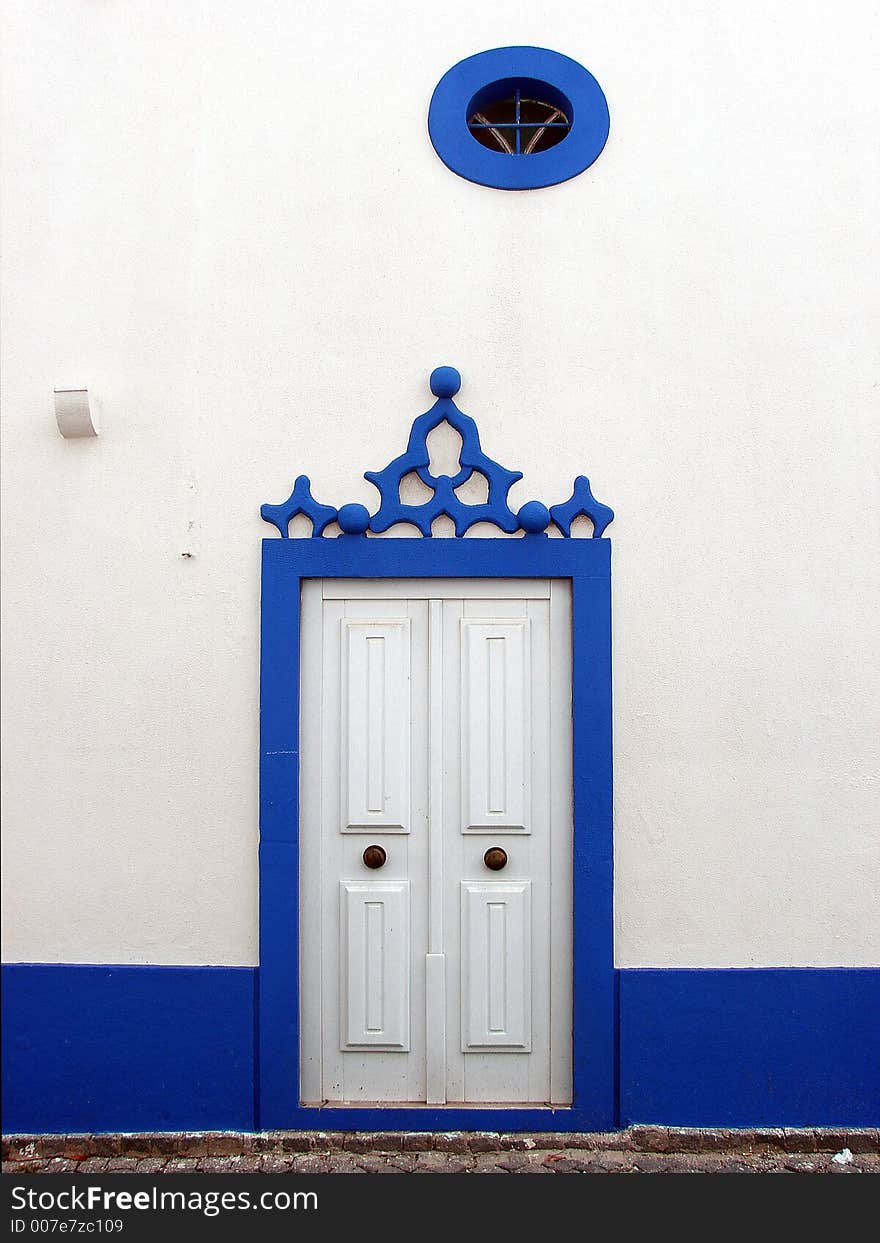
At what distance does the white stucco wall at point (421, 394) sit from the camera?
423 cm

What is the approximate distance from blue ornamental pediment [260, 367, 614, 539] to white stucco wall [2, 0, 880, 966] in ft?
0.22

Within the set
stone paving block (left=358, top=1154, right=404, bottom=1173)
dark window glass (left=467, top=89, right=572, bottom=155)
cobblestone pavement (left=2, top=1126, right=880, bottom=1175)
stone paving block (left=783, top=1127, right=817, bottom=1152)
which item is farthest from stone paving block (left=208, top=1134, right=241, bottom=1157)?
dark window glass (left=467, top=89, right=572, bottom=155)

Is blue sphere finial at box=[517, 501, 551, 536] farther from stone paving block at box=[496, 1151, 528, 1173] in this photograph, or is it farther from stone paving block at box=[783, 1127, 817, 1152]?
stone paving block at box=[783, 1127, 817, 1152]

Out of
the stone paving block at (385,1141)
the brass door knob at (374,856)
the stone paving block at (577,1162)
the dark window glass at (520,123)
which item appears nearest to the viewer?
the stone paving block at (577,1162)

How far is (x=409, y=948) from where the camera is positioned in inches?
167

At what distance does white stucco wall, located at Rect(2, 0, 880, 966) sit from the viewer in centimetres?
423

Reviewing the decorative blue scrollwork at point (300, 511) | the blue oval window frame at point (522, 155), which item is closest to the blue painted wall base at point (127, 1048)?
the decorative blue scrollwork at point (300, 511)

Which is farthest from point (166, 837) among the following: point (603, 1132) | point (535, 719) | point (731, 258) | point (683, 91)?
point (683, 91)

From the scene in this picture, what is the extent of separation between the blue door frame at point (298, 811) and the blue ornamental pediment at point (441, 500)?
0.07 meters

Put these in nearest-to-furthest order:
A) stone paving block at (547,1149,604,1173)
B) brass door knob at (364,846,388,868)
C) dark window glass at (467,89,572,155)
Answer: stone paving block at (547,1149,604,1173), brass door knob at (364,846,388,868), dark window glass at (467,89,572,155)

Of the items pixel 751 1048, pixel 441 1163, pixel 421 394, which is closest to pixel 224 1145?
pixel 441 1163

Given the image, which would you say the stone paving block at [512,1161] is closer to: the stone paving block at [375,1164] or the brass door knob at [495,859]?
the stone paving block at [375,1164]

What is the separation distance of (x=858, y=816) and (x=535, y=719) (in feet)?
4.29

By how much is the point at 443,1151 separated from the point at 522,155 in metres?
3.90
